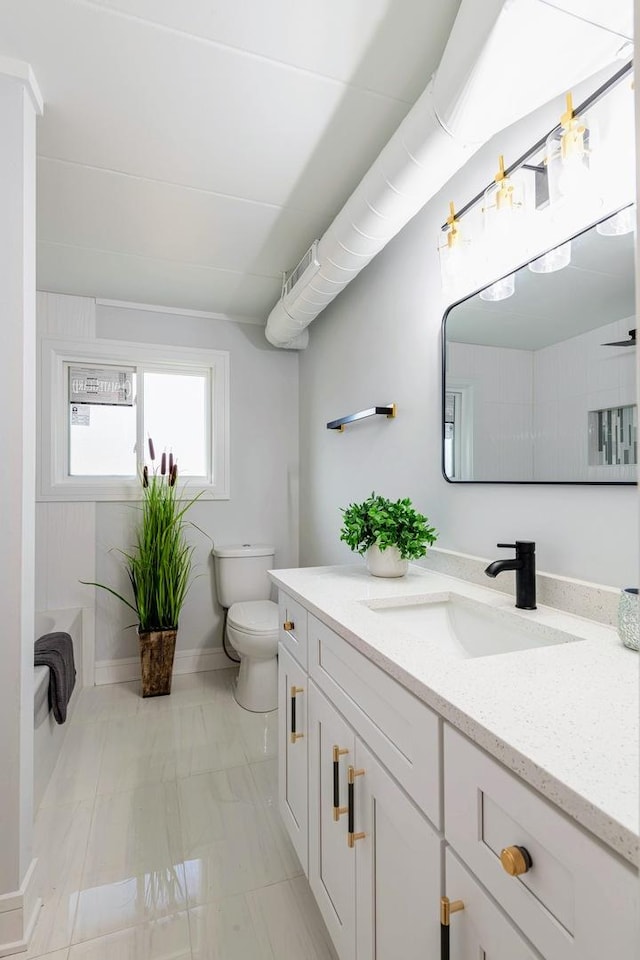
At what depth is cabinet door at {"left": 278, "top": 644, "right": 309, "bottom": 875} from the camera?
1.33 metres

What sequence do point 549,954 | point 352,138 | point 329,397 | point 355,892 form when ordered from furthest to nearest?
point 329,397 < point 352,138 < point 355,892 < point 549,954

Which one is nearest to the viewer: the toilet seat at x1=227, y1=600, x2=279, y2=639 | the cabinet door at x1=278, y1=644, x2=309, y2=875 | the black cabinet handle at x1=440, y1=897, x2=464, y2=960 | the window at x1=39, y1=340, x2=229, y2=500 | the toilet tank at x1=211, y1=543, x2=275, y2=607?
the black cabinet handle at x1=440, y1=897, x2=464, y2=960

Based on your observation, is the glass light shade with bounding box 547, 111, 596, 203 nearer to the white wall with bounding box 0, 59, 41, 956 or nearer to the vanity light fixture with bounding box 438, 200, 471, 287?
the vanity light fixture with bounding box 438, 200, 471, 287

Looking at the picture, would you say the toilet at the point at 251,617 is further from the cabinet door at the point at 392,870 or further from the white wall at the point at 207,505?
the cabinet door at the point at 392,870

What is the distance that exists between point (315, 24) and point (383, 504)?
4.25ft

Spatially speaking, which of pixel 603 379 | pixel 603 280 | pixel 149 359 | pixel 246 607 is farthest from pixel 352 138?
pixel 246 607

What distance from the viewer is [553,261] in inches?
45.8

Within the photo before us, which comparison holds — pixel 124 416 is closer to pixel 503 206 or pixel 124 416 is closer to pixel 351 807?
pixel 503 206

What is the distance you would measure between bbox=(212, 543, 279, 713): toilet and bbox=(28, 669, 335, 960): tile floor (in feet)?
0.49

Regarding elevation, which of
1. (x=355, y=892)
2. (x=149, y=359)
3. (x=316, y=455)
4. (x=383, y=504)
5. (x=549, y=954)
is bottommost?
(x=355, y=892)

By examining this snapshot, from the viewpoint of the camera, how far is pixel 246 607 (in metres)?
2.73

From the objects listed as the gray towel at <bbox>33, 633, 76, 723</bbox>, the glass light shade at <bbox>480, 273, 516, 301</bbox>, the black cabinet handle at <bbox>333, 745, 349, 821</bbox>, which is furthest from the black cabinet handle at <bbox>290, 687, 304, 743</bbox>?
the glass light shade at <bbox>480, 273, 516, 301</bbox>

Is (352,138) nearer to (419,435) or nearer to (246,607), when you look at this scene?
(419,435)

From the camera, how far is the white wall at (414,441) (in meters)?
1.12
